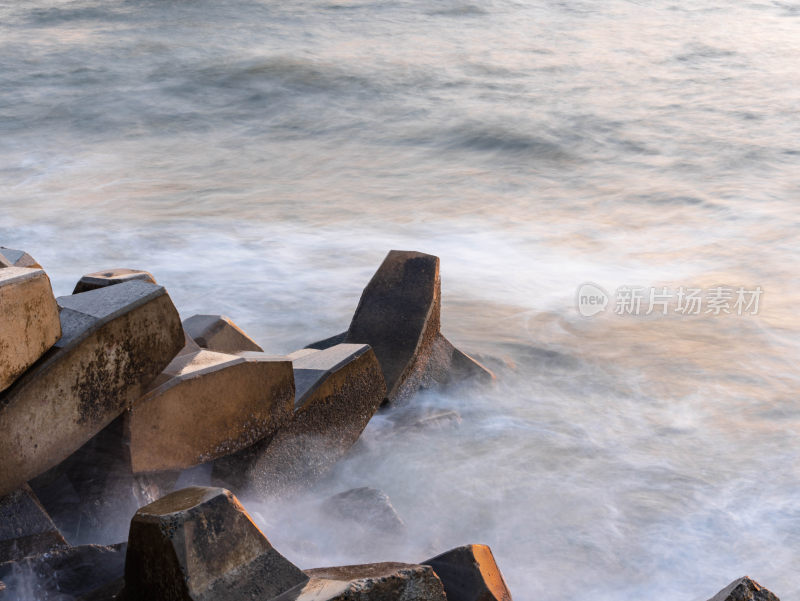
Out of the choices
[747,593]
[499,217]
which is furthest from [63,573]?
[499,217]

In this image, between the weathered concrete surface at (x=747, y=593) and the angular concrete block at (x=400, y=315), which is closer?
the weathered concrete surface at (x=747, y=593)

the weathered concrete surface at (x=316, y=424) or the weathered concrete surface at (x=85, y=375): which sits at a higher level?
the weathered concrete surface at (x=85, y=375)

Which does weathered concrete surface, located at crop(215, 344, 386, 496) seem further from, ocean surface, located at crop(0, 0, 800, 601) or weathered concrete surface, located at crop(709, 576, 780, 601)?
weathered concrete surface, located at crop(709, 576, 780, 601)

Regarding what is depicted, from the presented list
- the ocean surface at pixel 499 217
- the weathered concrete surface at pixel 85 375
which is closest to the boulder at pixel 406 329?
the ocean surface at pixel 499 217

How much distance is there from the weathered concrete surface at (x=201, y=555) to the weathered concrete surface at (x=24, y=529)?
0.92 feet

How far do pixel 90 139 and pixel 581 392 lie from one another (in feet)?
21.8

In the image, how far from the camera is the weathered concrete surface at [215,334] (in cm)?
254

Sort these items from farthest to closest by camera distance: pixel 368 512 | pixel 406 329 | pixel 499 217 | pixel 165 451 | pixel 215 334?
pixel 499 217
pixel 406 329
pixel 215 334
pixel 368 512
pixel 165 451

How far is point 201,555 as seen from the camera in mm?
1481

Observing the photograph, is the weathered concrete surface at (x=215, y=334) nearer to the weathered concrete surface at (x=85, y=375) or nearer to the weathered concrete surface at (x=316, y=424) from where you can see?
the weathered concrete surface at (x=316, y=424)

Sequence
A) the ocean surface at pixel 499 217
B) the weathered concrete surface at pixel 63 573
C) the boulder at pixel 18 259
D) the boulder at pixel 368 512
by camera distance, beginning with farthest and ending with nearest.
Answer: the ocean surface at pixel 499 217 < the boulder at pixel 18 259 < the boulder at pixel 368 512 < the weathered concrete surface at pixel 63 573

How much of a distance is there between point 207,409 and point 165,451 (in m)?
0.14

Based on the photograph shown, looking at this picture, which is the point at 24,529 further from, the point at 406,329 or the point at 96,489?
the point at 406,329

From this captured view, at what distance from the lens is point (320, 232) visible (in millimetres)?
5734
